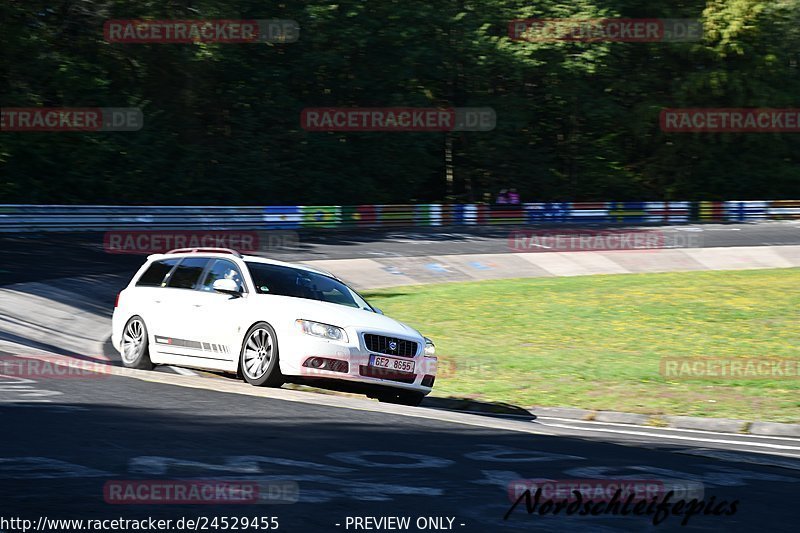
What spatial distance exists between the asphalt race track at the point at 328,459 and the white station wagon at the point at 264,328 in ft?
1.60

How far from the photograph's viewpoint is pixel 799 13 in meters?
60.8

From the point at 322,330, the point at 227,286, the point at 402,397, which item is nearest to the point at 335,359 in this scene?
the point at 322,330

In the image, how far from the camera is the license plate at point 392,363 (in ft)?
37.7

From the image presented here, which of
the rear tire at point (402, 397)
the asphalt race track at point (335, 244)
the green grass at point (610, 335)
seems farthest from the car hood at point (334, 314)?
the asphalt race track at point (335, 244)

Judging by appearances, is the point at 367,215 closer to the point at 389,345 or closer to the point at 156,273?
the point at 156,273

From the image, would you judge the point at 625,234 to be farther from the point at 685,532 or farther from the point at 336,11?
the point at 685,532

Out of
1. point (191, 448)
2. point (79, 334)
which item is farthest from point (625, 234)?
point (191, 448)

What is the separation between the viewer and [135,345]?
13.6 m

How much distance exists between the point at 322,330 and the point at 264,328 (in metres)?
0.70

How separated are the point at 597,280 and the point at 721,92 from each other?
30.1 metres

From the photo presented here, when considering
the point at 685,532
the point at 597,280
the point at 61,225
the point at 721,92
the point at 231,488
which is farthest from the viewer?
the point at 721,92

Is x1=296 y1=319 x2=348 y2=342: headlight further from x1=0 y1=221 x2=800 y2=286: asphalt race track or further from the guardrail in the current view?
the guardrail

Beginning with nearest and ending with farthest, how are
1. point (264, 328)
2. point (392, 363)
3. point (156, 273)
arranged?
1. point (264, 328)
2. point (392, 363)
3. point (156, 273)

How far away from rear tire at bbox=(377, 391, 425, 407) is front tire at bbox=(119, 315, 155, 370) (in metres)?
3.10
